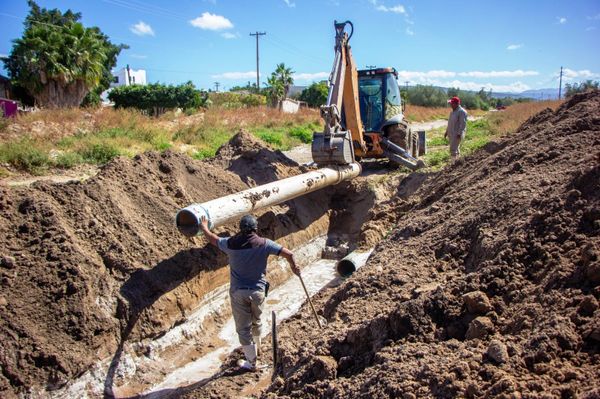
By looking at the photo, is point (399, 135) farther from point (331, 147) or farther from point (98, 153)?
point (98, 153)

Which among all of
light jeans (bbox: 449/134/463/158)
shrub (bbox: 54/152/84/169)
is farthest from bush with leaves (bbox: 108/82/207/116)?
light jeans (bbox: 449/134/463/158)

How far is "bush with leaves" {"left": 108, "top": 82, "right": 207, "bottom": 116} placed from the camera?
30.5 meters

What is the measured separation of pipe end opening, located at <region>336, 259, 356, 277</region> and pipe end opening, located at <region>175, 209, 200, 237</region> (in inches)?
90.8

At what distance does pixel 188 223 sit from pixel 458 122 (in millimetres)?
7112

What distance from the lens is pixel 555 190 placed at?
14.7 feet

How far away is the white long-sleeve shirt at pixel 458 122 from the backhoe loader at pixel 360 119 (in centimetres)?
104

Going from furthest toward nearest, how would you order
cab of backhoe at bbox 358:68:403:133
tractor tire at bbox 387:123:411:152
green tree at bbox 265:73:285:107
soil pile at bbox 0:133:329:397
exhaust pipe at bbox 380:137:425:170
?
green tree at bbox 265:73:285:107, cab of backhoe at bbox 358:68:403:133, tractor tire at bbox 387:123:411:152, exhaust pipe at bbox 380:137:425:170, soil pile at bbox 0:133:329:397

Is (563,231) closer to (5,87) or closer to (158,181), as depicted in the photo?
(158,181)

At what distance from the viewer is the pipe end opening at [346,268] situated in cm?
680

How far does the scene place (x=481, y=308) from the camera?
3381mm

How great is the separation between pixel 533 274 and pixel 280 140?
56.2 feet

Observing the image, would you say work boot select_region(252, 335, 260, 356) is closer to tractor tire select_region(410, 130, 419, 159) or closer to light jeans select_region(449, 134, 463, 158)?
light jeans select_region(449, 134, 463, 158)

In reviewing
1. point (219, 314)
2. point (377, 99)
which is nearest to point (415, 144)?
point (377, 99)

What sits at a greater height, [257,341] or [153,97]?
[153,97]
